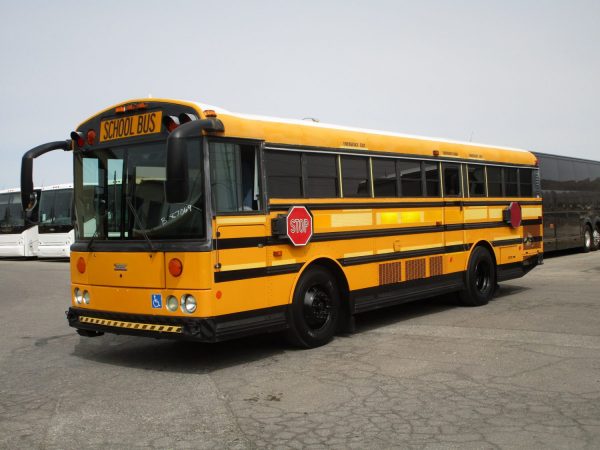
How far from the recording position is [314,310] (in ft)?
26.4

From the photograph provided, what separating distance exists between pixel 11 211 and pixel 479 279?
22974mm

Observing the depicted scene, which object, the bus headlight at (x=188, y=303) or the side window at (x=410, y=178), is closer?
the bus headlight at (x=188, y=303)

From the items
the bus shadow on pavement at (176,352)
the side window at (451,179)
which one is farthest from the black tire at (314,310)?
the side window at (451,179)

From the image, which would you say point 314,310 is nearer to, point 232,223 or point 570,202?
point 232,223

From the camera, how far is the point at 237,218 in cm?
713

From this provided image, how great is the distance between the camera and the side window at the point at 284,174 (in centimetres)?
760

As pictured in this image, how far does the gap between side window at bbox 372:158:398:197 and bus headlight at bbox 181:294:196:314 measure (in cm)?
329

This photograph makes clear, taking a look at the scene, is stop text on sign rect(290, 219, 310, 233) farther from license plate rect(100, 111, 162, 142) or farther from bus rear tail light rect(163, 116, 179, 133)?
license plate rect(100, 111, 162, 142)

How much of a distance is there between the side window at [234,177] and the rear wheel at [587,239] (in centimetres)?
1989

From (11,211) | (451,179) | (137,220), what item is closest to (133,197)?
(137,220)

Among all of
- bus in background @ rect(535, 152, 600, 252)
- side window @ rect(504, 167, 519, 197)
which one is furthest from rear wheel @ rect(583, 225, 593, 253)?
side window @ rect(504, 167, 519, 197)

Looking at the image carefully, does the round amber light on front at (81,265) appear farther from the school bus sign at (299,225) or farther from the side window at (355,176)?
the side window at (355,176)

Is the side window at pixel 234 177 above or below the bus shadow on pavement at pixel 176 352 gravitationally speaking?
above

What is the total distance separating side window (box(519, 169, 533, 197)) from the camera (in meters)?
12.7
